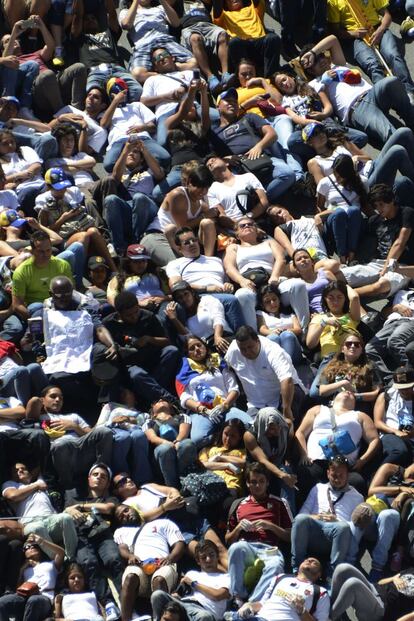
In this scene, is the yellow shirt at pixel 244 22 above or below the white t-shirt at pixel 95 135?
above

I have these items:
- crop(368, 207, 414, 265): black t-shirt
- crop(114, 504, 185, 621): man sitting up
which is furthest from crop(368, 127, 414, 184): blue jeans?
crop(114, 504, 185, 621): man sitting up

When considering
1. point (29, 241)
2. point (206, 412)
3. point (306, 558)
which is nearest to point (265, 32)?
Result: point (29, 241)

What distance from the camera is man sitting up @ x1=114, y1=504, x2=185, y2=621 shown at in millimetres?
16453

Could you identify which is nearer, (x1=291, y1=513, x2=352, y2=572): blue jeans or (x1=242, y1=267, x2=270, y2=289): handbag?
(x1=291, y1=513, x2=352, y2=572): blue jeans

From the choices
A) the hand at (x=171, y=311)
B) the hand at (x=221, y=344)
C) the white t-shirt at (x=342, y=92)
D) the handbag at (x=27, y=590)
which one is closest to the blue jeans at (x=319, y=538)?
the hand at (x=221, y=344)

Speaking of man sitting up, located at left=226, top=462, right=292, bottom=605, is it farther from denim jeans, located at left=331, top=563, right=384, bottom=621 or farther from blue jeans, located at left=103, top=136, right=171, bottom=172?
blue jeans, located at left=103, top=136, right=171, bottom=172

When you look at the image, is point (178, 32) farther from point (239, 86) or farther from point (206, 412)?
point (206, 412)

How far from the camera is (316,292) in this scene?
19.0 metres

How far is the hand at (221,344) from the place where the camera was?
18.4 meters

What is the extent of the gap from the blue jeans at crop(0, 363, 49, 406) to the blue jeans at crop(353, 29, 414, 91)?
599 cm

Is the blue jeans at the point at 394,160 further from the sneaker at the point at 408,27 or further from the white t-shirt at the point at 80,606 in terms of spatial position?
the white t-shirt at the point at 80,606

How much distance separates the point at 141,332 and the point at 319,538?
271 cm

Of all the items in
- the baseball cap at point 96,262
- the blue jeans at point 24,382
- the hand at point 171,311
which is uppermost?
the baseball cap at point 96,262

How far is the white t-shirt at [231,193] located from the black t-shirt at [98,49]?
2354mm
